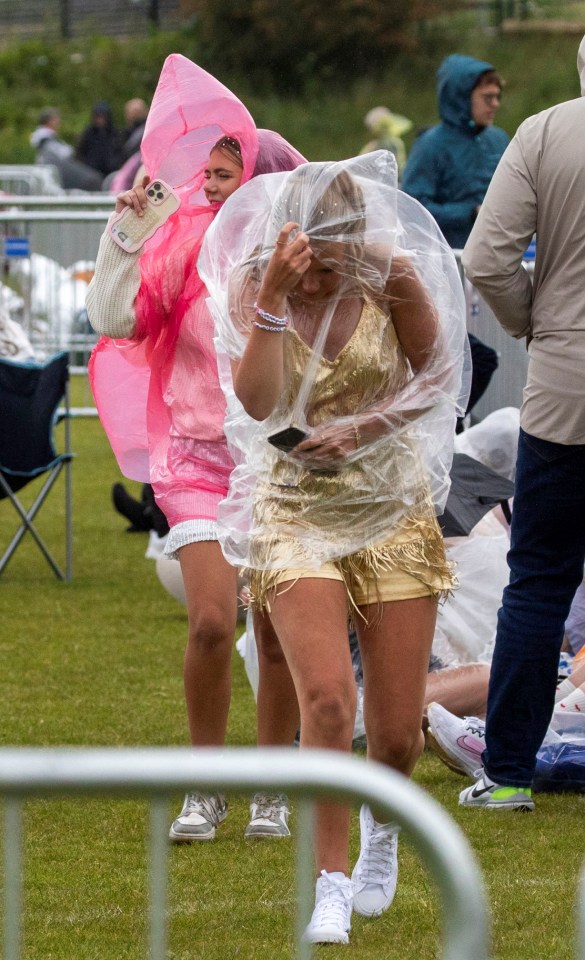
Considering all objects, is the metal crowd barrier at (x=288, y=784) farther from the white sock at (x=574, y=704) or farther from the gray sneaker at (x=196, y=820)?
the white sock at (x=574, y=704)

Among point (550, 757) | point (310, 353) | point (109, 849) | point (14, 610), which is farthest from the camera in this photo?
point (14, 610)

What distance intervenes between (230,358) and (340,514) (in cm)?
47

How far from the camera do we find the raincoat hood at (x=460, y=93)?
28.2ft

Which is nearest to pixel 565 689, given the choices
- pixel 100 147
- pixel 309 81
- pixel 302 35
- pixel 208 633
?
pixel 208 633

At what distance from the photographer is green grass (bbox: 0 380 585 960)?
3533mm

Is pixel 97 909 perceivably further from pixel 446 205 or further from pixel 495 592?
pixel 446 205

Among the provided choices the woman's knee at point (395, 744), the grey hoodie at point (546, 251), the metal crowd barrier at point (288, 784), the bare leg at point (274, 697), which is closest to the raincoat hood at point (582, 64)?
the grey hoodie at point (546, 251)

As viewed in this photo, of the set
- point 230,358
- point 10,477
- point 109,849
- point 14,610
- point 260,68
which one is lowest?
point 260,68

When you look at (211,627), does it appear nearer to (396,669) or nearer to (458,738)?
(396,669)

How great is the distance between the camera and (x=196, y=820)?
4.21 m

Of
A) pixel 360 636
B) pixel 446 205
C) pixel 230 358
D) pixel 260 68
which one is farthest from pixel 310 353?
pixel 260 68

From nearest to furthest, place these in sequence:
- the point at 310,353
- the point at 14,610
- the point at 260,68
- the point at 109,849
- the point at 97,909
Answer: the point at 310,353 < the point at 97,909 < the point at 109,849 < the point at 14,610 < the point at 260,68

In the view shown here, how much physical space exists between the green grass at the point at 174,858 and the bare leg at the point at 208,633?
0.28 m

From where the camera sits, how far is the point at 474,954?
66.2 inches
